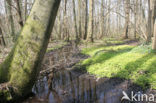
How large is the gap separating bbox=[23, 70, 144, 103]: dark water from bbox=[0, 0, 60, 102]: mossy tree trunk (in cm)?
62

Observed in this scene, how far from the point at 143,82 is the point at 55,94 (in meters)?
2.75

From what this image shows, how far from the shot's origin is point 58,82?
4.60 meters

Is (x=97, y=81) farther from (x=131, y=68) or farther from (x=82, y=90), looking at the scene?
(x=131, y=68)

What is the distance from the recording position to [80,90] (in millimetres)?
3953

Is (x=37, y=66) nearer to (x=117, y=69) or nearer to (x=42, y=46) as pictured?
(x=42, y=46)

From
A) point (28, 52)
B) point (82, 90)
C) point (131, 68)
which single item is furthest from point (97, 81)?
point (28, 52)

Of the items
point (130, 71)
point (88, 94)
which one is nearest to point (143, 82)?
point (130, 71)

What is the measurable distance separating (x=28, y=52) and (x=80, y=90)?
2083mm

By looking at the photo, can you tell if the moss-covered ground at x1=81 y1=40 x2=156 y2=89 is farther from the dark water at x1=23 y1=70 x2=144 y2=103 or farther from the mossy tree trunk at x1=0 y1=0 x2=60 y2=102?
the mossy tree trunk at x1=0 y1=0 x2=60 y2=102

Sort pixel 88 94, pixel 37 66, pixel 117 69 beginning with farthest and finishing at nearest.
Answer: pixel 117 69, pixel 88 94, pixel 37 66

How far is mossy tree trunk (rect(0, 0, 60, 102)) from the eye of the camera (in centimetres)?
271

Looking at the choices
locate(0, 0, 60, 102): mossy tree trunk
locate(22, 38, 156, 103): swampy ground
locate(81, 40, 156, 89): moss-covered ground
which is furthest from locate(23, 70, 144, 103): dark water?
locate(0, 0, 60, 102): mossy tree trunk

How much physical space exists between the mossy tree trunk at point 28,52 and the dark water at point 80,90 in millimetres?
623

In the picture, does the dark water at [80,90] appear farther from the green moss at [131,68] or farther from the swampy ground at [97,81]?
the green moss at [131,68]
